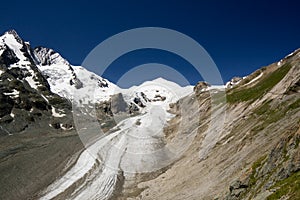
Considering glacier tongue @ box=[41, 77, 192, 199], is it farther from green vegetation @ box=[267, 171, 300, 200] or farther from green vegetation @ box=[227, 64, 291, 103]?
green vegetation @ box=[267, 171, 300, 200]

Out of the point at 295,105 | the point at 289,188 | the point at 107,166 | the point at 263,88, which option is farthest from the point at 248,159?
the point at 263,88

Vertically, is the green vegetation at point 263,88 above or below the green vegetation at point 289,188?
above

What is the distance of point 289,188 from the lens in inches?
640

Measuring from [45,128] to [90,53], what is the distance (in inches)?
5061

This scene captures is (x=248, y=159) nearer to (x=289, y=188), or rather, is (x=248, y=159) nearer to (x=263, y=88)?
(x=289, y=188)

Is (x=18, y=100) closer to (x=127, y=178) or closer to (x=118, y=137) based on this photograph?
(x=118, y=137)

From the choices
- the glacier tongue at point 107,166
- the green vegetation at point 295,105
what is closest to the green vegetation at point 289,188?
the green vegetation at point 295,105

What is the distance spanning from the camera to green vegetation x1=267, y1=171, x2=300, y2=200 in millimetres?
15500

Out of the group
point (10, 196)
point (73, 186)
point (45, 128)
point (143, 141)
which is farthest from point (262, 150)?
point (45, 128)

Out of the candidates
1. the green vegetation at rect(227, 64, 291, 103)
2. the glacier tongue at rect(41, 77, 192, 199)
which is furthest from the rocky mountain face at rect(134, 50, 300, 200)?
the glacier tongue at rect(41, 77, 192, 199)

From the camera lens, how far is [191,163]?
150ft

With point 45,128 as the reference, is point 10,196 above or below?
below

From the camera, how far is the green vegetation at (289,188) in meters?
15.5

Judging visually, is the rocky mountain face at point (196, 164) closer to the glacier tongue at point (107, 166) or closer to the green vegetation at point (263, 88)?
the glacier tongue at point (107, 166)
